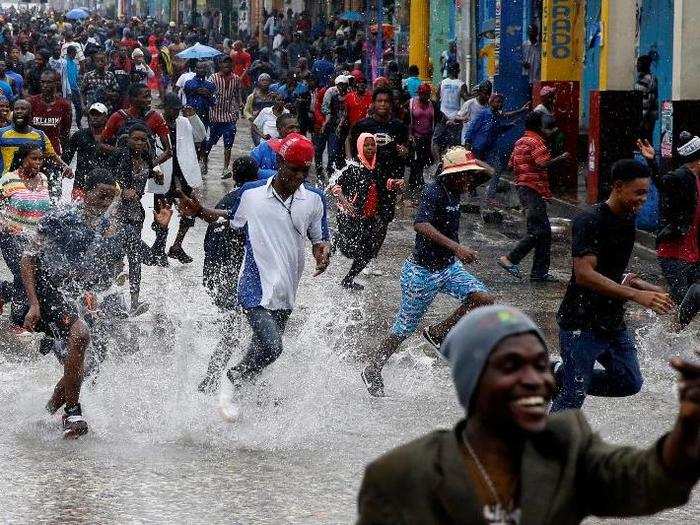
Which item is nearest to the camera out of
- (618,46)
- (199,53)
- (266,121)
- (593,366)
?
(593,366)

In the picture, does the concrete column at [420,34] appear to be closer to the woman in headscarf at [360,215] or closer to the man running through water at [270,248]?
the woman in headscarf at [360,215]

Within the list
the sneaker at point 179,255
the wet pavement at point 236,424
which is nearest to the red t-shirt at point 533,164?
the wet pavement at point 236,424

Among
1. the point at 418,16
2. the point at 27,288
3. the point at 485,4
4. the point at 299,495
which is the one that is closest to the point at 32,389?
the point at 27,288

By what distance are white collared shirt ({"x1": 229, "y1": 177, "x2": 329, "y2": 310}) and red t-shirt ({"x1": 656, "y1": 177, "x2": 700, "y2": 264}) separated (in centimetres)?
282

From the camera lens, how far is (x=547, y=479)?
10.5ft

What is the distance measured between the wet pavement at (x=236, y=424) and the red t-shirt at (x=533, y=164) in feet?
7.67

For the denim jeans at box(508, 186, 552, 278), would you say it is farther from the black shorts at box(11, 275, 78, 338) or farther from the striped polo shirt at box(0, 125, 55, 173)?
the black shorts at box(11, 275, 78, 338)

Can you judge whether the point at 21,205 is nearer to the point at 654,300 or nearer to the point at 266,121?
the point at 654,300

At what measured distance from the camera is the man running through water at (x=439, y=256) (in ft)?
29.7

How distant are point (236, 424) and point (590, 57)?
58.6 feet

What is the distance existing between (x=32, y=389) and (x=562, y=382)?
3.51 m

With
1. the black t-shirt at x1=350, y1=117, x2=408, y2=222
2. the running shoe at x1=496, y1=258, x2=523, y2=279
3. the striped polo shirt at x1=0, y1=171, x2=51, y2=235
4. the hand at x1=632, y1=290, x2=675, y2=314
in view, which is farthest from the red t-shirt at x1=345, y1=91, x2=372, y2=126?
the hand at x1=632, y1=290, x2=675, y2=314

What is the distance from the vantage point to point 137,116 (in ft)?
47.6

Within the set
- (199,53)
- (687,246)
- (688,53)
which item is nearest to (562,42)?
(688,53)
